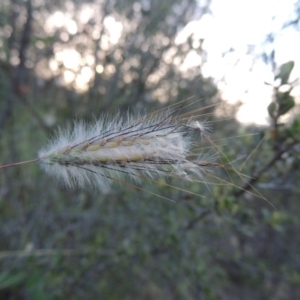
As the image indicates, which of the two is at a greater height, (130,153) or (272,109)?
(272,109)

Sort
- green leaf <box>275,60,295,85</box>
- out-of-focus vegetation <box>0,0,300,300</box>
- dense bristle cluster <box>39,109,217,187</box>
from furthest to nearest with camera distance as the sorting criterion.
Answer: out-of-focus vegetation <box>0,0,300,300</box> < green leaf <box>275,60,295,85</box> < dense bristle cluster <box>39,109,217,187</box>

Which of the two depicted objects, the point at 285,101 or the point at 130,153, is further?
the point at 285,101

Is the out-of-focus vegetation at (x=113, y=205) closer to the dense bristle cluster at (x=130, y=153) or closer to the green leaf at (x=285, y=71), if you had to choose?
the green leaf at (x=285, y=71)

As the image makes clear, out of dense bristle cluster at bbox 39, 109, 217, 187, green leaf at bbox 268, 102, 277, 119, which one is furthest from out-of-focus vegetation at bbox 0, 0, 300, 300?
dense bristle cluster at bbox 39, 109, 217, 187

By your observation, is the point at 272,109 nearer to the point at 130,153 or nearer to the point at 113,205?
the point at 130,153

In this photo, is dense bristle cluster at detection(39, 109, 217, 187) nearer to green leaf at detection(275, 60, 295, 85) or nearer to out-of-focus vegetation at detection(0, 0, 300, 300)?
green leaf at detection(275, 60, 295, 85)

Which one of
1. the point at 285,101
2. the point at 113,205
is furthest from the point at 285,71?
the point at 113,205
